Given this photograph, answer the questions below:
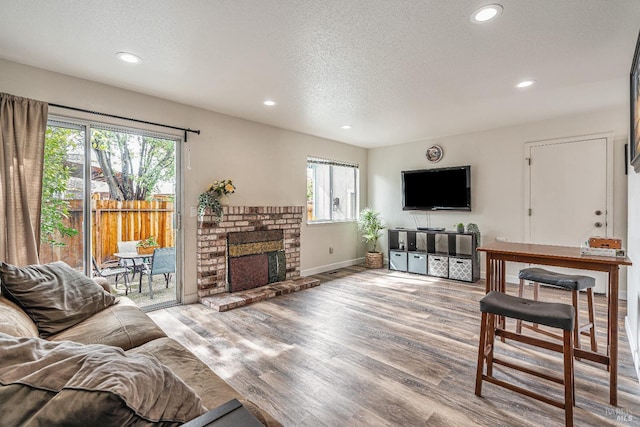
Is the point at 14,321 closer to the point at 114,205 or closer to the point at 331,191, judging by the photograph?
the point at 114,205

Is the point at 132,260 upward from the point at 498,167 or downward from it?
downward

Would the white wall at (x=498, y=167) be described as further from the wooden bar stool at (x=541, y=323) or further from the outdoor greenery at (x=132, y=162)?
the outdoor greenery at (x=132, y=162)

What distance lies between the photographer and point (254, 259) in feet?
14.5

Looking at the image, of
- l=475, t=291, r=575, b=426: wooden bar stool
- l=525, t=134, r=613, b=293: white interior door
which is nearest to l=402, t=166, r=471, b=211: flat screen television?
l=525, t=134, r=613, b=293: white interior door

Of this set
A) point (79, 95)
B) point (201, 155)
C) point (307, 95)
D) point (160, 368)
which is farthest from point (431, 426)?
point (79, 95)

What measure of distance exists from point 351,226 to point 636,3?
474 centimetres

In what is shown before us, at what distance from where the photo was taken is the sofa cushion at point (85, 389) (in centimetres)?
60

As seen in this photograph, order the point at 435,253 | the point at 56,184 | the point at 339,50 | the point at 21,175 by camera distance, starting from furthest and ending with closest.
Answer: the point at 435,253 < the point at 56,184 < the point at 21,175 < the point at 339,50

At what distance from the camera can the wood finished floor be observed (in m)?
1.81

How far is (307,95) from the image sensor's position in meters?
3.45

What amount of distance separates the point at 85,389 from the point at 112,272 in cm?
327

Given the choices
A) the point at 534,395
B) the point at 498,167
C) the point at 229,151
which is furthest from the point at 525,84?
the point at 229,151

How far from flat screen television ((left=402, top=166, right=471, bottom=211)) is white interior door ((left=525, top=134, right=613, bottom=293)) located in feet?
2.87

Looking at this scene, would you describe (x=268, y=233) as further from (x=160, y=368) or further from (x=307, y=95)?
(x=160, y=368)
